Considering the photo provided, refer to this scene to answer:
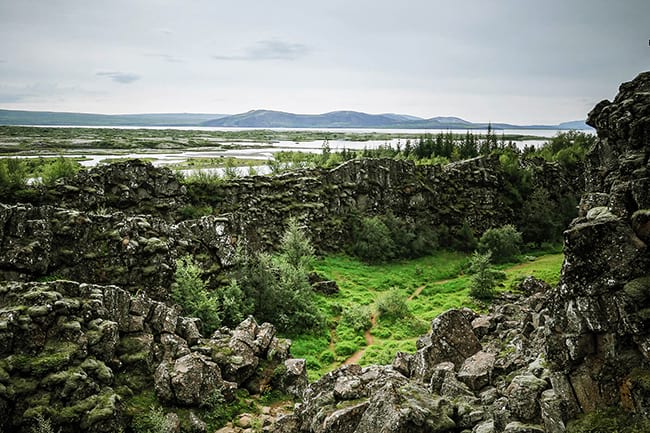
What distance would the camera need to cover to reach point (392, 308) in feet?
110

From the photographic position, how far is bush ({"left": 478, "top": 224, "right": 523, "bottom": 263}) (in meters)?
50.6

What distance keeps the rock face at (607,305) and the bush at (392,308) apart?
→ 70.8 feet

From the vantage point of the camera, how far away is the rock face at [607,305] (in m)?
10.4

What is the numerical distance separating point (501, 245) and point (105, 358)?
43502mm

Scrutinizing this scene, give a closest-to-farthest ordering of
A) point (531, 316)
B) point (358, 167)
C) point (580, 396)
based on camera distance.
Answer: point (580, 396) < point (531, 316) < point (358, 167)

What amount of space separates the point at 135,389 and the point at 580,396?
619 inches

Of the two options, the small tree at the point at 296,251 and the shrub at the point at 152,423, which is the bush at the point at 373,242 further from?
the shrub at the point at 152,423

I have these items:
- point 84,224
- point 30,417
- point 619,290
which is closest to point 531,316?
point 619,290

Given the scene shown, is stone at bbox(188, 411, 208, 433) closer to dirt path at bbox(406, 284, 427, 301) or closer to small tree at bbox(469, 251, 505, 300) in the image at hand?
dirt path at bbox(406, 284, 427, 301)

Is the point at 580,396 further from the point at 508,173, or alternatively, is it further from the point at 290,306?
the point at 508,173

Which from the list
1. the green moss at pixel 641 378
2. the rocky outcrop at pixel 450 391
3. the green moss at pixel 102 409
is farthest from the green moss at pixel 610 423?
the green moss at pixel 102 409

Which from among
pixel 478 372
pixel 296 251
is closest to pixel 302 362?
pixel 478 372

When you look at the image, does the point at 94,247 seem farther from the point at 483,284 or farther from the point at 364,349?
the point at 483,284

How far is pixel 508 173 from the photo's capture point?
65.2 metres
